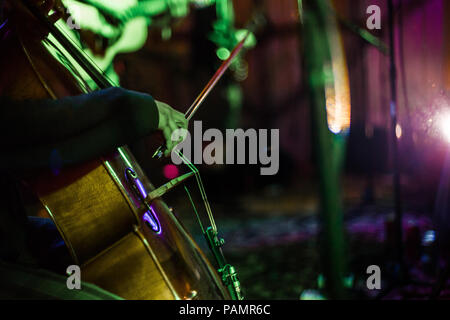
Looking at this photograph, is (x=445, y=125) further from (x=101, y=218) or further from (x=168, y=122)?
(x=101, y=218)

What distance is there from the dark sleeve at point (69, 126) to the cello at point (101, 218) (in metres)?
0.11

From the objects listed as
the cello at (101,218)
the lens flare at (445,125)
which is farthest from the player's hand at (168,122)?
the lens flare at (445,125)

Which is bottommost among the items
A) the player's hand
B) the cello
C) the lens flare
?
the cello

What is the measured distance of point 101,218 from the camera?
117 cm

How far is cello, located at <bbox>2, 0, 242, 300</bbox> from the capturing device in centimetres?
113

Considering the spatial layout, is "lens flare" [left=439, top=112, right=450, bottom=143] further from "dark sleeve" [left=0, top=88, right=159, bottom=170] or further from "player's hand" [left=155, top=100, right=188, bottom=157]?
→ "dark sleeve" [left=0, top=88, right=159, bottom=170]

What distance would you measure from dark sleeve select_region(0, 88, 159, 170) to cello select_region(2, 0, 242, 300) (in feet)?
0.36

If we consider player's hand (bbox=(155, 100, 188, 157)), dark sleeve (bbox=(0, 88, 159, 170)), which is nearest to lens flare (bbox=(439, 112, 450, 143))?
player's hand (bbox=(155, 100, 188, 157))

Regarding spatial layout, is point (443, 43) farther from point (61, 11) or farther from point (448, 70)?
point (61, 11)

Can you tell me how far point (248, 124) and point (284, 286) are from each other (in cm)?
598

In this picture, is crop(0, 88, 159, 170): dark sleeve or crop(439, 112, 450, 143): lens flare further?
crop(439, 112, 450, 143): lens flare

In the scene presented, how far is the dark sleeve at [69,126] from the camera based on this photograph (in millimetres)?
998

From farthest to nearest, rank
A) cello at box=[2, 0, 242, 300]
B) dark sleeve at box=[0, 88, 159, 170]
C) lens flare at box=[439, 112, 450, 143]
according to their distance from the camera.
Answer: lens flare at box=[439, 112, 450, 143], cello at box=[2, 0, 242, 300], dark sleeve at box=[0, 88, 159, 170]
